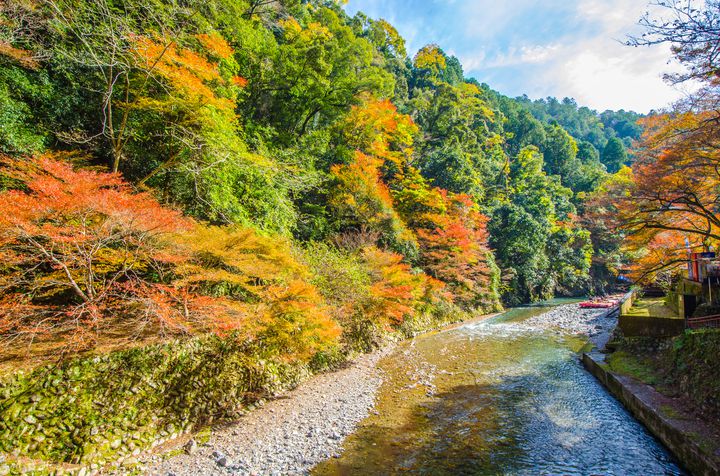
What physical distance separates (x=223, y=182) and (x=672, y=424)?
41.5 feet

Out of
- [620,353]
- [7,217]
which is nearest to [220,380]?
[7,217]

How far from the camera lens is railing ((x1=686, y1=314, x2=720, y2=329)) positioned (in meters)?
7.84

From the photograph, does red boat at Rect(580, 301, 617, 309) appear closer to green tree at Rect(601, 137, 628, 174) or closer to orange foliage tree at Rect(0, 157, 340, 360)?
orange foliage tree at Rect(0, 157, 340, 360)

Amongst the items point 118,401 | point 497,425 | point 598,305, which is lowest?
point 598,305

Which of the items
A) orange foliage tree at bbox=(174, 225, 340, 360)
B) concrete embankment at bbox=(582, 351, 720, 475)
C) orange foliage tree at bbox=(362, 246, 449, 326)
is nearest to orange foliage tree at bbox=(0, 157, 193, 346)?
orange foliage tree at bbox=(174, 225, 340, 360)

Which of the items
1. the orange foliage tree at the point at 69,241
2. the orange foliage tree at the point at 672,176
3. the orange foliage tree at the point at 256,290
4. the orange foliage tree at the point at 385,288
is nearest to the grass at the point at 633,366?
the orange foliage tree at the point at 672,176

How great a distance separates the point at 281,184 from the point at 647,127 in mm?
12162

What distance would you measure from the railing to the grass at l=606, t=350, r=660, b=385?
4.81 ft

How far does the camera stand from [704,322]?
8133 millimetres

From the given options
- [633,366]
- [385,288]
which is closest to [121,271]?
[385,288]

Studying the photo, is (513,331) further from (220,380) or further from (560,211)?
(560,211)

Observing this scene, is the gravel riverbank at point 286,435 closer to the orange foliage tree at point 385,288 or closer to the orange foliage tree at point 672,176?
the orange foliage tree at point 385,288

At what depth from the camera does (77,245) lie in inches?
228

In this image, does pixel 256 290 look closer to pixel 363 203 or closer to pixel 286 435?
pixel 286 435
